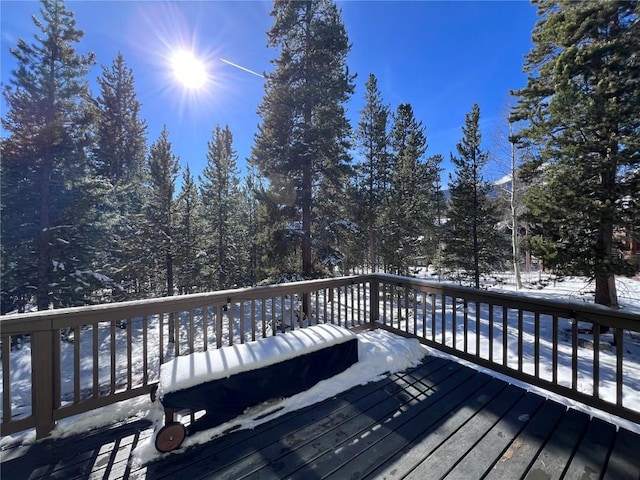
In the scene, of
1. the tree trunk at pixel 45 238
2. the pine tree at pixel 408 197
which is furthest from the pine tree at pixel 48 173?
the pine tree at pixel 408 197

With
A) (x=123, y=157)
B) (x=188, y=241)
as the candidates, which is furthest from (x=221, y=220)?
(x=123, y=157)

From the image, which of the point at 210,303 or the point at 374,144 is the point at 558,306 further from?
the point at 374,144

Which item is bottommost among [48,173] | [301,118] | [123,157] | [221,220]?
[221,220]

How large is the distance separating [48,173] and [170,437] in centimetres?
1046

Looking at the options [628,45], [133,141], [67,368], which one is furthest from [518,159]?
[133,141]

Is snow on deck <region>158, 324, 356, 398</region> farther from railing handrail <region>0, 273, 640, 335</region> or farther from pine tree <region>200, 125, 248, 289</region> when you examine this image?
pine tree <region>200, 125, 248, 289</region>

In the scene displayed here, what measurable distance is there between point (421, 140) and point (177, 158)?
13.2m

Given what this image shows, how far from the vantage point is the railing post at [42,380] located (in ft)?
6.74

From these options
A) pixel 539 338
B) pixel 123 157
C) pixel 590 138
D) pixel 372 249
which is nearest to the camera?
pixel 539 338

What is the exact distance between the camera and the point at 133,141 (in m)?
15.3

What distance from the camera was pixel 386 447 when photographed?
1.88 m

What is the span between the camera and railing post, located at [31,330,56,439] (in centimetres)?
205

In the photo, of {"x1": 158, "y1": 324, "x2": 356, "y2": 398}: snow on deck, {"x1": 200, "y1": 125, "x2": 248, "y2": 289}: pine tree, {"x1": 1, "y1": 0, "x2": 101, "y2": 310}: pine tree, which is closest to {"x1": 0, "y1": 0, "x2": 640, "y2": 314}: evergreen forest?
{"x1": 1, "y1": 0, "x2": 101, "y2": 310}: pine tree

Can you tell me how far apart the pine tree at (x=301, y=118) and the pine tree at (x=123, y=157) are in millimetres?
7156
